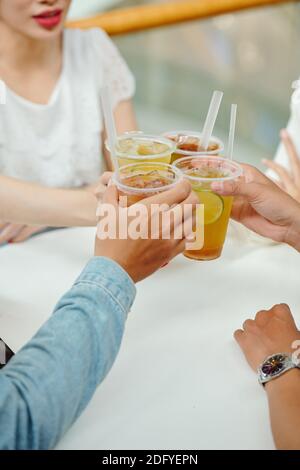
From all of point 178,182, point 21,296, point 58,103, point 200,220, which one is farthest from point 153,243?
point 58,103

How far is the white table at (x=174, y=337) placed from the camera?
33.4 inches

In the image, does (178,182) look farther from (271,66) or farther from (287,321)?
(271,66)

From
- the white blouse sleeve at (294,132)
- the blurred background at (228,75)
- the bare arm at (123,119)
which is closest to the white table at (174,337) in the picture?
the white blouse sleeve at (294,132)

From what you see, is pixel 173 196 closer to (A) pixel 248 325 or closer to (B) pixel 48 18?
(A) pixel 248 325

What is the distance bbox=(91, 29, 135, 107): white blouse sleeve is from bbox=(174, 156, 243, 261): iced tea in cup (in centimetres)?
80

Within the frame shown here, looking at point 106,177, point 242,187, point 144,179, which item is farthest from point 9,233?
point 242,187

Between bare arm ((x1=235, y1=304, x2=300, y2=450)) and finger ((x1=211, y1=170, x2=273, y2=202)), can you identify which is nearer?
bare arm ((x1=235, y1=304, x2=300, y2=450))

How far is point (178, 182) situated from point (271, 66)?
127 inches

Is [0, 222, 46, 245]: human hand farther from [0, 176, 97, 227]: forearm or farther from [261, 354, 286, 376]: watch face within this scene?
[261, 354, 286, 376]: watch face

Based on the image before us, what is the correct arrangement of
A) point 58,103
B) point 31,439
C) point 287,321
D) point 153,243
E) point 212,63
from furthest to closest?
point 212,63 < point 58,103 < point 287,321 < point 153,243 < point 31,439

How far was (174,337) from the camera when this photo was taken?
41.6 inches

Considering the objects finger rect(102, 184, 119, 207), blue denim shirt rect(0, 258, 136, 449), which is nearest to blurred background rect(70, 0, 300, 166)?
finger rect(102, 184, 119, 207)

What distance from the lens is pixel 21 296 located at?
1152mm

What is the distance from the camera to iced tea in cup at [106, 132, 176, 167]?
112 cm
